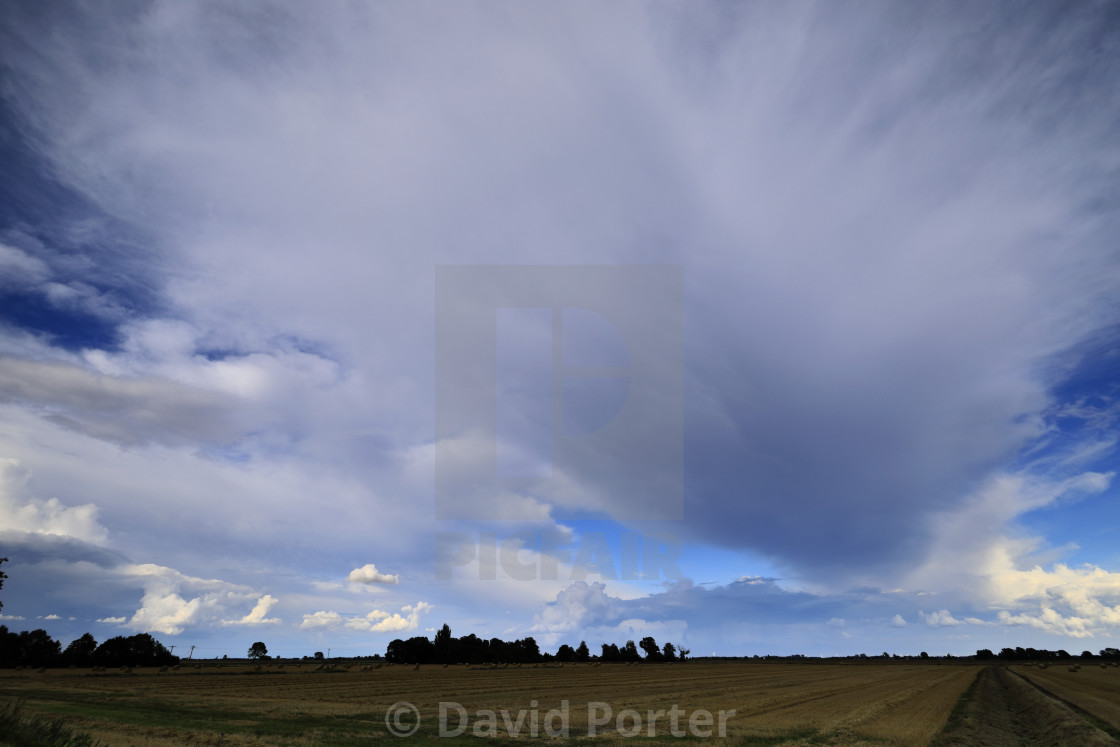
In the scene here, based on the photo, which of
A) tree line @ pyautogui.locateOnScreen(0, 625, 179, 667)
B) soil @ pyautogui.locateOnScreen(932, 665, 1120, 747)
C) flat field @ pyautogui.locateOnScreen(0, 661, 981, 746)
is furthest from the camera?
tree line @ pyautogui.locateOnScreen(0, 625, 179, 667)

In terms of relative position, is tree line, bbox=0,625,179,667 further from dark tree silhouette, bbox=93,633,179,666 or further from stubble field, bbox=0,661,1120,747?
stubble field, bbox=0,661,1120,747

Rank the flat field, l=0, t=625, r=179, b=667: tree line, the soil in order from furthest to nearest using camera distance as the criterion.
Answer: l=0, t=625, r=179, b=667: tree line
the soil
the flat field

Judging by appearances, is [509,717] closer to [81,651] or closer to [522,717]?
[522,717]

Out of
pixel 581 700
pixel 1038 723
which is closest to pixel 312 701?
pixel 581 700

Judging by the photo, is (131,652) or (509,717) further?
(131,652)

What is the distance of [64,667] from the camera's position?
134 meters

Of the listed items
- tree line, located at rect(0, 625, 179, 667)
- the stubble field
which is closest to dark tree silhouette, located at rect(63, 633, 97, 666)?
tree line, located at rect(0, 625, 179, 667)

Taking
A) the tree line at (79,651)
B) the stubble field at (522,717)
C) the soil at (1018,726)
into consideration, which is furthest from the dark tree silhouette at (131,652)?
the soil at (1018,726)

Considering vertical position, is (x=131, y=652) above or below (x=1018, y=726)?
below

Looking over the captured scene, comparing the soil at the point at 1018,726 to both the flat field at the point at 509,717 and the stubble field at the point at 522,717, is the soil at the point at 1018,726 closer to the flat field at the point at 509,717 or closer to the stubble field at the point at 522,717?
the stubble field at the point at 522,717

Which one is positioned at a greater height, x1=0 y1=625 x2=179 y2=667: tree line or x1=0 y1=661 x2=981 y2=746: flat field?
x1=0 y1=661 x2=981 y2=746: flat field

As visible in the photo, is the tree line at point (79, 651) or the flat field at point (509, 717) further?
the tree line at point (79, 651)

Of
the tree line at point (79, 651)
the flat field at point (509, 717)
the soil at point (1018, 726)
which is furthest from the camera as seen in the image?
the tree line at point (79, 651)

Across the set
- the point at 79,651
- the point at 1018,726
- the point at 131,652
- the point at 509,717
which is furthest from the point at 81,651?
the point at 1018,726
